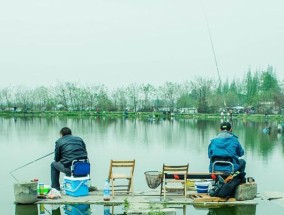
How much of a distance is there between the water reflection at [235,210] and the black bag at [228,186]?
A: 43 centimetres

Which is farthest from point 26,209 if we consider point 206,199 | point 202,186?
point 202,186

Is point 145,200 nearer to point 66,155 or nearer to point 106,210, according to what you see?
point 106,210

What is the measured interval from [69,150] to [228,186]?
378cm

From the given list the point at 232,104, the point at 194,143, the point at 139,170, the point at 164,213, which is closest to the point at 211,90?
the point at 232,104

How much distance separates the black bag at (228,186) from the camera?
9578 mm

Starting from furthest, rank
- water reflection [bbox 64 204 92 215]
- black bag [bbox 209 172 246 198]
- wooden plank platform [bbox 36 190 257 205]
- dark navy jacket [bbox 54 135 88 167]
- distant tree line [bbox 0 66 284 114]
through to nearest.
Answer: distant tree line [bbox 0 66 284 114] < dark navy jacket [bbox 54 135 88 167] < black bag [bbox 209 172 246 198] < wooden plank platform [bbox 36 190 257 205] < water reflection [bbox 64 204 92 215]

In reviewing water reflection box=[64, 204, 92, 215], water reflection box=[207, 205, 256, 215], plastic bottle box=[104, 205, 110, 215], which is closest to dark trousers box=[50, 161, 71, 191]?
water reflection box=[64, 204, 92, 215]

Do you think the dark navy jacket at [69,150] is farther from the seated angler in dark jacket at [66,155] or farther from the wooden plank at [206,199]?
the wooden plank at [206,199]

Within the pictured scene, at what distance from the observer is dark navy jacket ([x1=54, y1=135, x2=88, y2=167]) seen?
32.4ft

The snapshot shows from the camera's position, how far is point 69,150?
9.92m

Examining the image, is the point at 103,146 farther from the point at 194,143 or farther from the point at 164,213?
the point at 164,213

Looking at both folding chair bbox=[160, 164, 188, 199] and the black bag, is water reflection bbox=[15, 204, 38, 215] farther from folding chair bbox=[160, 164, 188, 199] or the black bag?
Answer: the black bag

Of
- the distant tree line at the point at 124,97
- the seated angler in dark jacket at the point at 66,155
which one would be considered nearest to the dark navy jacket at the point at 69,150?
the seated angler in dark jacket at the point at 66,155

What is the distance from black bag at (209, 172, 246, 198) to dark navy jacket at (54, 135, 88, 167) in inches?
127
